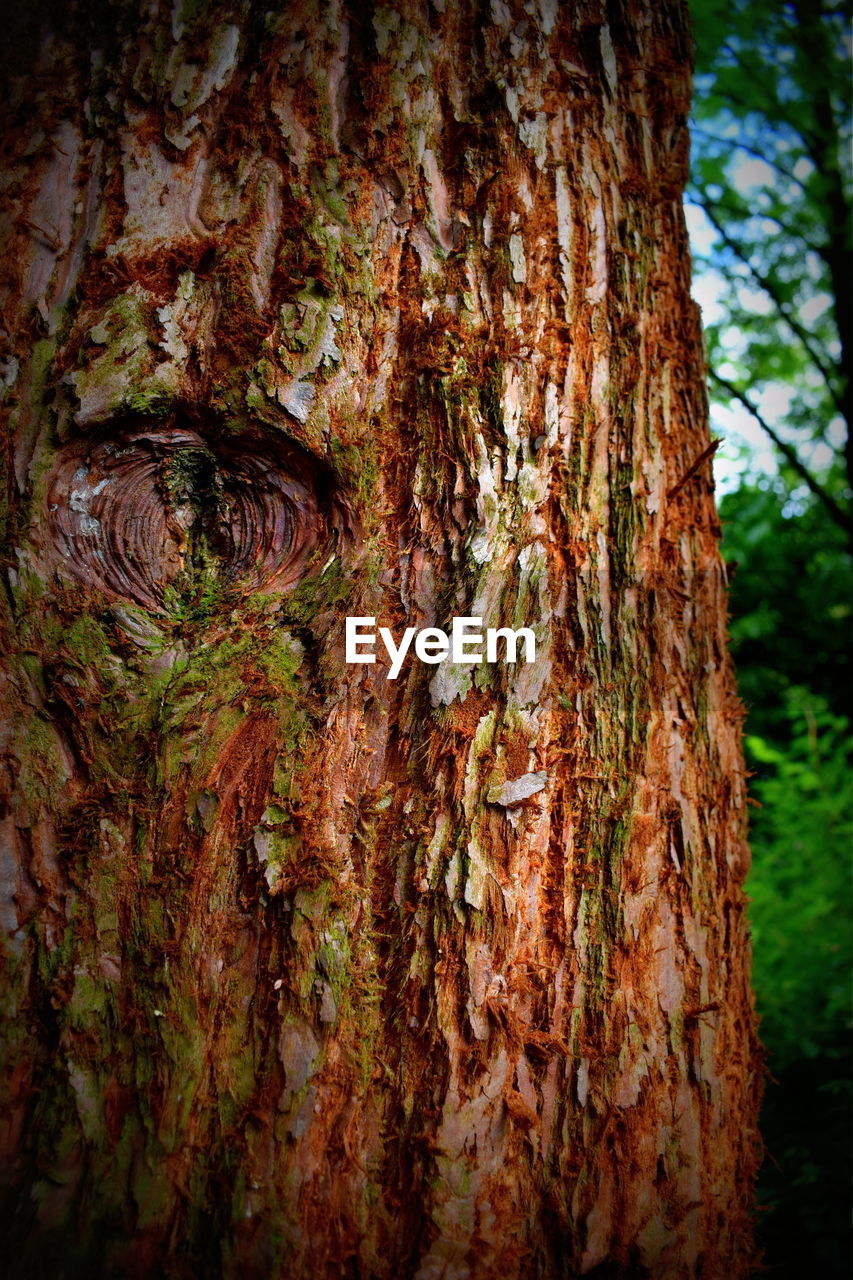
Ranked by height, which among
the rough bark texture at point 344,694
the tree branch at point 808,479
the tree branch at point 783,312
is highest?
the tree branch at point 783,312

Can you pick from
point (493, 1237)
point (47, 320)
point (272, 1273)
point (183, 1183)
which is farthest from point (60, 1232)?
point (47, 320)

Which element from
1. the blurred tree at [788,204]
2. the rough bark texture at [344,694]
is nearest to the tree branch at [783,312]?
the blurred tree at [788,204]

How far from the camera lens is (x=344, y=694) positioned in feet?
4.79

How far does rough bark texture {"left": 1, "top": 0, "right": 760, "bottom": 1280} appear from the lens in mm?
1329

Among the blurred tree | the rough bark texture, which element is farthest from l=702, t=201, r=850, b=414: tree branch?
the rough bark texture

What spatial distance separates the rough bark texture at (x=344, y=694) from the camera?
4.36 ft

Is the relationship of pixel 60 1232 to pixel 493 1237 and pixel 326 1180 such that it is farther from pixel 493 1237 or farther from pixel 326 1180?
pixel 493 1237

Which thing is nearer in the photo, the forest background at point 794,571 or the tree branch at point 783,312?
the forest background at point 794,571

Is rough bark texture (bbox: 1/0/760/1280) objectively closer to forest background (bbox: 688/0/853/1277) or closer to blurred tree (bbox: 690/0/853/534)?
forest background (bbox: 688/0/853/1277)

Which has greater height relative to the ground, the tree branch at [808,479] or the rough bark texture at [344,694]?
the tree branch at [808,479]

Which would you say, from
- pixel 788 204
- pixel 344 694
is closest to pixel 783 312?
pixel 788 204

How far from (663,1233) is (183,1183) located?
87cm

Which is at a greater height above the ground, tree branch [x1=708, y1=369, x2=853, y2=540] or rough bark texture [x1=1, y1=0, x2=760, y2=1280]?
tree branch [x1=708, y1=369, x2=853, y2=540]

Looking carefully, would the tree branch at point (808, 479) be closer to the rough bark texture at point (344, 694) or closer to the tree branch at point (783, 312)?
the tree branch at point (783, 312)
